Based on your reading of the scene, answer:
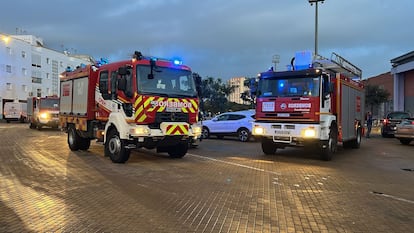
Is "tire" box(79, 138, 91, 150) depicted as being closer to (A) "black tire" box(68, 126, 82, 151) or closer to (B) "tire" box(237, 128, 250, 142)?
(A) "black tire" box(68, 126, 82, 151)

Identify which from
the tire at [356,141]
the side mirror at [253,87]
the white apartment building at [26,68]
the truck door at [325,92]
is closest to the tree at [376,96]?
the tire at [356,141]

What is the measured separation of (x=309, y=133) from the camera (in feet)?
37.6

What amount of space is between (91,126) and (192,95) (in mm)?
3628

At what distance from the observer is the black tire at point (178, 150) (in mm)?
12148

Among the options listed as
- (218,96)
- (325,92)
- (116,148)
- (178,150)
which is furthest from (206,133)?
(218,96)

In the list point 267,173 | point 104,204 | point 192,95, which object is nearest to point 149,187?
point 104,204

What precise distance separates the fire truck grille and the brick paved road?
1185 mm

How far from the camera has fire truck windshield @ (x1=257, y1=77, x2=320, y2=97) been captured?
11673mm

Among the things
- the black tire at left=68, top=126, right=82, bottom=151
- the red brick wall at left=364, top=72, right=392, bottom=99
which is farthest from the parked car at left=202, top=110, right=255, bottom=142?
the red brick wall at left=364, top=72, right=392, bottom=99

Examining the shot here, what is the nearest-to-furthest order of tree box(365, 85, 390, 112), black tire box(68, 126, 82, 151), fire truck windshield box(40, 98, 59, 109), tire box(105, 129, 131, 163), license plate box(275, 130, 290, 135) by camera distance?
1. tire box(105, 129, 131, 163)
2. license plate box(275, 130, 290, 135)
3. black tire box(68, 126, 82, 151)
4. fire truck windshield box(40, 98, 59, 109)
5. tree box(365, 85, 390, 112)

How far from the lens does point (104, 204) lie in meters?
6.28

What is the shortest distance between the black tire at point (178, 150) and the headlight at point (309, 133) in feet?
12.0

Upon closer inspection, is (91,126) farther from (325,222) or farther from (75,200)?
(325,222)

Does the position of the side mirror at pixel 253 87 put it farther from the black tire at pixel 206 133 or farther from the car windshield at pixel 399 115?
the car windshield at pixel 399 115
